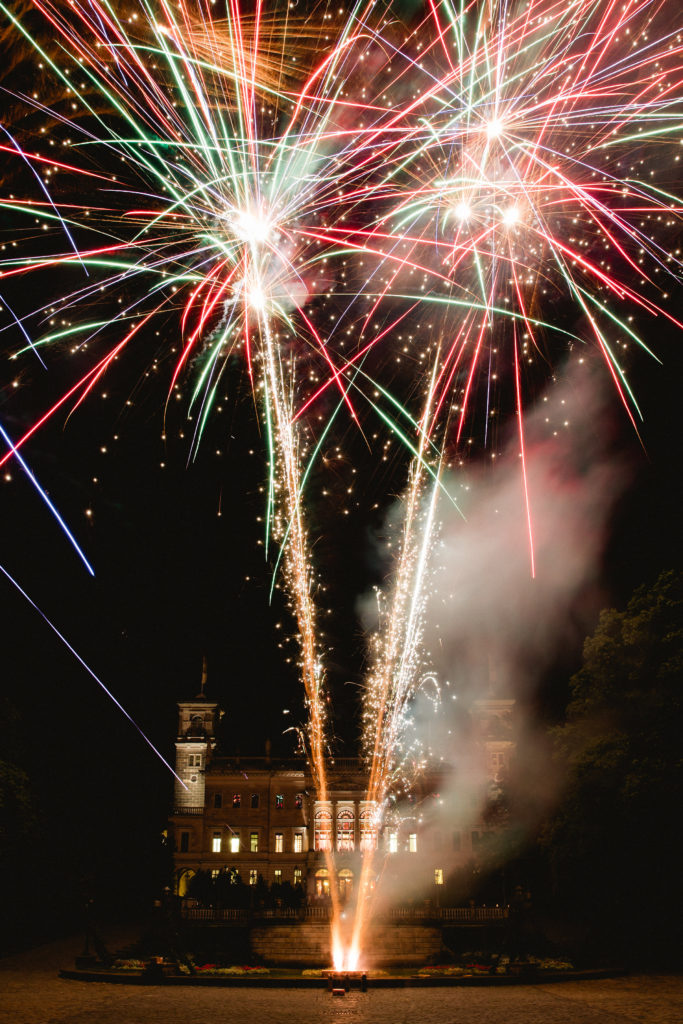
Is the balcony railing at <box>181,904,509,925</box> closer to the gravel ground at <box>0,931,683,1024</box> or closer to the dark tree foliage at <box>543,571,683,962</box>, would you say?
the dark tree foliage at <box>543,571,683,962</box>

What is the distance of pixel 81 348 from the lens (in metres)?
10.3

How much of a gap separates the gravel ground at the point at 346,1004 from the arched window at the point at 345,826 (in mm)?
37671

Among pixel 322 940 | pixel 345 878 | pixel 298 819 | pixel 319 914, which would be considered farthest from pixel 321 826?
pixel 322 940

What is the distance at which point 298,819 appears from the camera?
175 ft

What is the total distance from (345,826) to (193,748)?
11520mm

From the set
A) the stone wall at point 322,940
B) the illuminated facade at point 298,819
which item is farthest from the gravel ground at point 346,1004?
the illuminated facade at point 298,819

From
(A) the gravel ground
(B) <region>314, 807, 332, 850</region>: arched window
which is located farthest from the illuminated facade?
(A) the gravel ground

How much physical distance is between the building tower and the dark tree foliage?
120ft

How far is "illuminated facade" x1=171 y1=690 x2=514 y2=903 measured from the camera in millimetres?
51000

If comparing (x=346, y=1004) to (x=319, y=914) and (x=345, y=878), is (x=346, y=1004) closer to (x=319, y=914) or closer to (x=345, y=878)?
(x=319, y=914)

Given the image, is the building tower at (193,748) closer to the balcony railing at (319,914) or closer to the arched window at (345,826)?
the arched window at (345,826)

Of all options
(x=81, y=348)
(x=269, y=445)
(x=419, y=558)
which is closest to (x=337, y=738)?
(x=419, y=558)

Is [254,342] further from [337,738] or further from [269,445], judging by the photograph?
[337,738]

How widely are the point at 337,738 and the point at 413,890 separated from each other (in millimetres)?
12678
